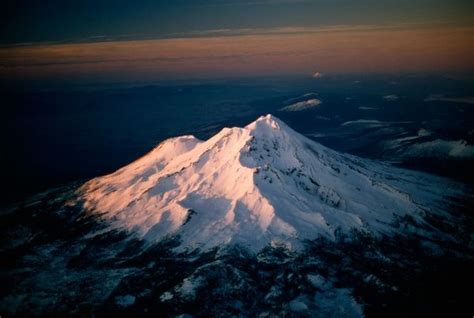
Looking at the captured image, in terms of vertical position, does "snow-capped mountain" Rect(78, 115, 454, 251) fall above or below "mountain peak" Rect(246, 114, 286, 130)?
below

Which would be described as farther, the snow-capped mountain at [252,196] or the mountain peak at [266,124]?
the mountain peak at [266,124]

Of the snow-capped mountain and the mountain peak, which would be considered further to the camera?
the mountain peak

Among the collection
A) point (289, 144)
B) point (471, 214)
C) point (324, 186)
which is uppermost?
point (289, 144)

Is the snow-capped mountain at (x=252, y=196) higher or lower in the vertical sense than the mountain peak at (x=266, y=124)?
lower

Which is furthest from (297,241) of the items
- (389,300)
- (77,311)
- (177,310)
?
(77,311)

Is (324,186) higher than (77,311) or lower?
higher

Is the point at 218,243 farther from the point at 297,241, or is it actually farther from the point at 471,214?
the point at 471,214

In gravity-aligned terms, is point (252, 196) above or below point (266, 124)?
below

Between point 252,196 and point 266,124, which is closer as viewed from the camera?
point 252,196
